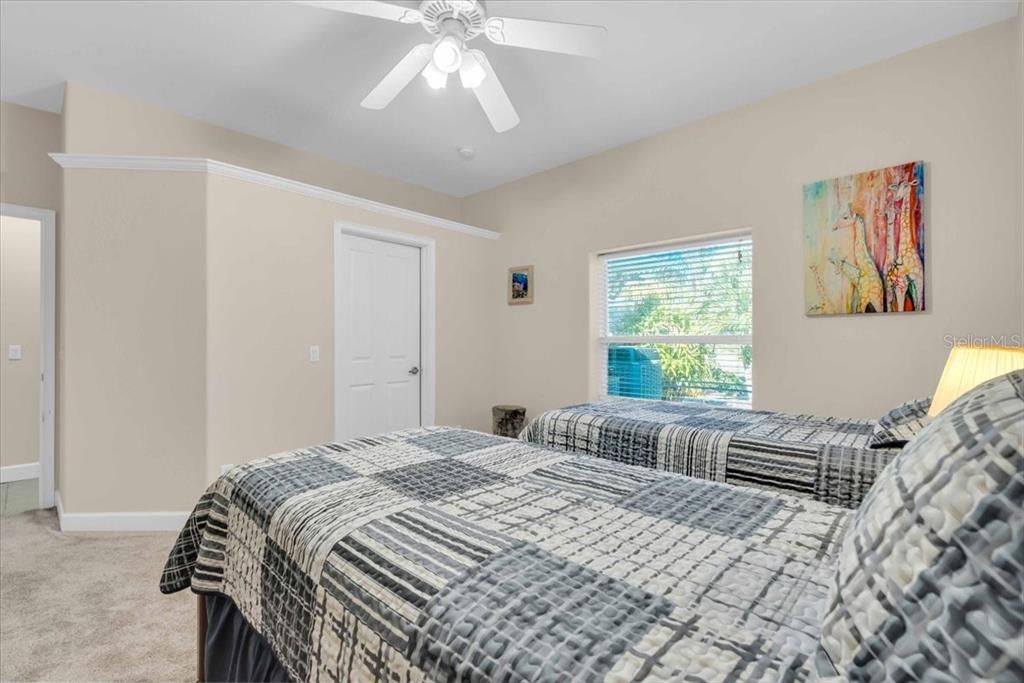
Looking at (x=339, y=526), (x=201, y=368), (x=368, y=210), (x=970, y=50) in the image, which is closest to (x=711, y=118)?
(x=970, y=50)

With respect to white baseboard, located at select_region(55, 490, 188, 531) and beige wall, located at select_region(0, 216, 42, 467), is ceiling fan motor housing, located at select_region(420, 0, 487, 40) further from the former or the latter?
beige wall, located at select_region(0, 216, 42, 467)

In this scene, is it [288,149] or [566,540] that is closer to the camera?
[566,540]

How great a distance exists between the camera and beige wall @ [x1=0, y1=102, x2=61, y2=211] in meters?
3.06

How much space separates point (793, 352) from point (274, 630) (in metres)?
3.03

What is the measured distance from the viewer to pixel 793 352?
116 inches

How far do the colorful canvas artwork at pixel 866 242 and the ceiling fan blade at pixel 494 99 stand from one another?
188 centimetres

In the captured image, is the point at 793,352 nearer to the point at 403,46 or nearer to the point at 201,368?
the point at 403,46

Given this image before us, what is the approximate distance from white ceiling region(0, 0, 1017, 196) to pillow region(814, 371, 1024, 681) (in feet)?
7.84

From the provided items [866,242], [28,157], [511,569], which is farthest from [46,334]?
[866,242]

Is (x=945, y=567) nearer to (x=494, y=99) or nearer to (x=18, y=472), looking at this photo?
(x=494, y=99)

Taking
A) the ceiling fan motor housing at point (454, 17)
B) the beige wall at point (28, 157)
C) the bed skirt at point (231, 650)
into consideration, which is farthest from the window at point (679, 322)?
the beige wall at point (28, 157)

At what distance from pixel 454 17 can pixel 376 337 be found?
2450 millimetres

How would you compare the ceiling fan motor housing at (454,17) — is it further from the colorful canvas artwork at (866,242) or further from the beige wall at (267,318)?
the colorful canvas artwork at (866,242)

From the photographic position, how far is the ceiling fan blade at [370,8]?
5.98 feet
